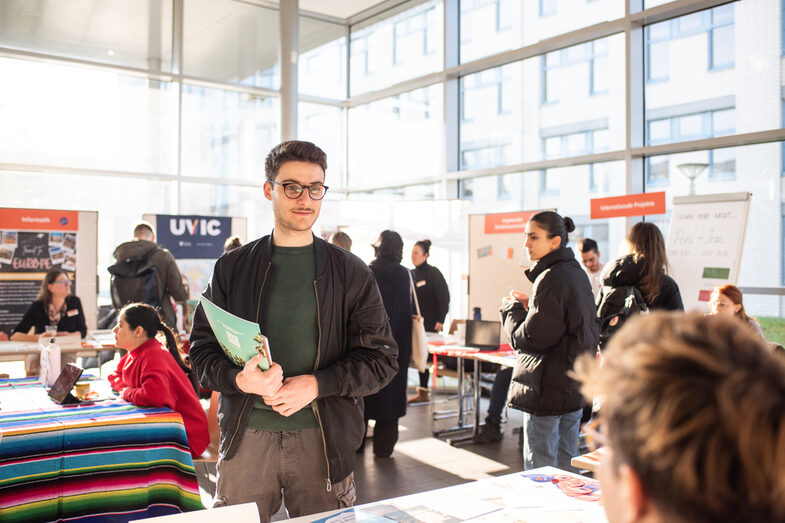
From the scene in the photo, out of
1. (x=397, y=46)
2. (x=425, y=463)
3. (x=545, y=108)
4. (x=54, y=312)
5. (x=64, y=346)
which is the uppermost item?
(x=397, y=46)

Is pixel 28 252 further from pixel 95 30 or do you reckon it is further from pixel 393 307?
pixel 393 307

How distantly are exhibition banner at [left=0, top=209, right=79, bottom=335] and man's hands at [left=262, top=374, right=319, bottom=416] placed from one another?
568cm

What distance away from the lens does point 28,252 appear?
657 centimetres

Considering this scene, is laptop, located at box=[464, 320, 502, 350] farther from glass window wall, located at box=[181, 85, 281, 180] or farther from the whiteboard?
glass window wall, located at box=[181, 85, 281, 180]

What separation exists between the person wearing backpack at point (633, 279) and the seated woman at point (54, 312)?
14.1 feet

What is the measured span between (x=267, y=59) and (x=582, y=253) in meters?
5.96

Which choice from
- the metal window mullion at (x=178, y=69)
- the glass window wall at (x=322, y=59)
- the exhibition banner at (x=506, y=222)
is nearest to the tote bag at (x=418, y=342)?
the exhibition banner at (x=506, y=222)

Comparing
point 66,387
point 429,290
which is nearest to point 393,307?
point 429,290

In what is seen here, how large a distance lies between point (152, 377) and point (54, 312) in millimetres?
2997

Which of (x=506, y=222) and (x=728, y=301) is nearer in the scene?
(x=728, y=301)

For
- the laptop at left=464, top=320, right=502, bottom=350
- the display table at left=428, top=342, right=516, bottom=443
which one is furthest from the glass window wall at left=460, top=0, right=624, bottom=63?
the display table at left=428, top=342, right=516, bottom=443

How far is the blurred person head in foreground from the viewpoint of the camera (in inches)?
19.7

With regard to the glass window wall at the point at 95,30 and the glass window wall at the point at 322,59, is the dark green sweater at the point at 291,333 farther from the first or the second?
the glass window wall at the point at 322,59

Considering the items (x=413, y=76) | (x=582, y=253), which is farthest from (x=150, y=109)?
(x=582, y=253)
